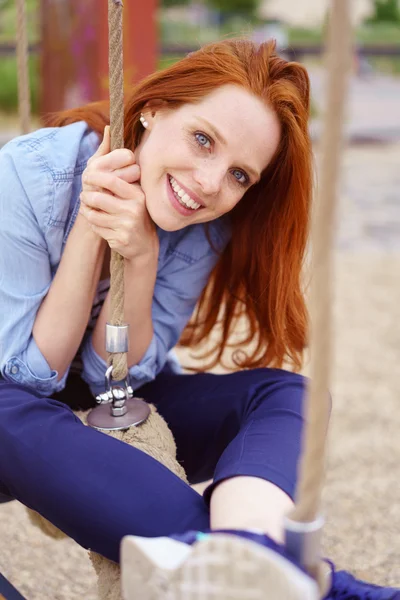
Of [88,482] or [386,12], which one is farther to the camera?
[386,12]

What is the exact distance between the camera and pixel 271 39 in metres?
1.06

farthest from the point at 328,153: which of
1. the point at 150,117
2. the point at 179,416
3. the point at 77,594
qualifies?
the point at 77,594

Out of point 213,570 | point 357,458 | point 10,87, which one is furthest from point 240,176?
point 10,87

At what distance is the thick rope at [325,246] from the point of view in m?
0.52

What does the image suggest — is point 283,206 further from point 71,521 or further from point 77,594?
point 77,594

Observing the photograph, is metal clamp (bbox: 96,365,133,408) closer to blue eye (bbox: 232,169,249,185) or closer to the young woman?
the young woman

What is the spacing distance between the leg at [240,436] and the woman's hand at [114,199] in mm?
248

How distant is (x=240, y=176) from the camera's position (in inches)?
38.9

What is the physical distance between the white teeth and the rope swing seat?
0.27 ft

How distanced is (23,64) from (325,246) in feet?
2.76

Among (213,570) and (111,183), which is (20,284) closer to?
(111,183)

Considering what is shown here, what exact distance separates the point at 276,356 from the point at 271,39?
0.46 meters

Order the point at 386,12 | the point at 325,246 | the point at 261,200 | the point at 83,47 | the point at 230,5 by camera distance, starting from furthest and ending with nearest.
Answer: the point at 386,12 → the point at 230,5 → the point at 83,47 → the point at 261,200 → the point at 325,246

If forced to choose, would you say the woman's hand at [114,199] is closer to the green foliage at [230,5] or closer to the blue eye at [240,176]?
the blue eye at [240,176]
